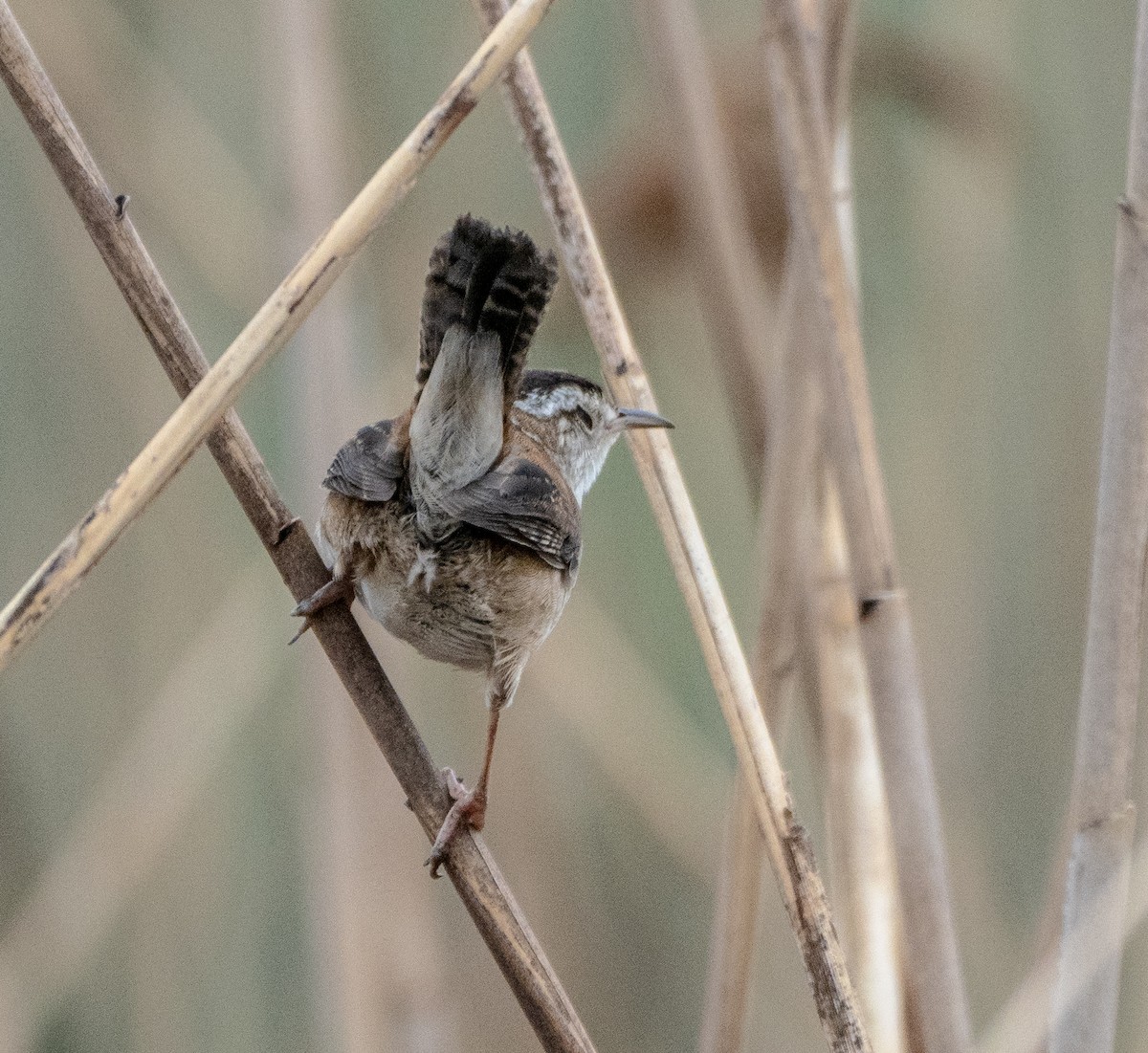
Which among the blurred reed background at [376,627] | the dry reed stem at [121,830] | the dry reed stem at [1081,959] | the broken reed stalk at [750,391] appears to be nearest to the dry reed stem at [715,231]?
the broken reed stalk at [750,391]

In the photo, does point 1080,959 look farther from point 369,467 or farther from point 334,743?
point 334,743

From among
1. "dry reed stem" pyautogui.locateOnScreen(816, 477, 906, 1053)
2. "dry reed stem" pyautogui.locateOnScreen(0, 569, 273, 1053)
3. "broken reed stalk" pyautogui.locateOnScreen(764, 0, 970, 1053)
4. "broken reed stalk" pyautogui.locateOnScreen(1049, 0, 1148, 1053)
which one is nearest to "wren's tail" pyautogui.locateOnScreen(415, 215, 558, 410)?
"broken reed stalk" pyautogui.locateOnScreen(764, 0, 970, 1053)

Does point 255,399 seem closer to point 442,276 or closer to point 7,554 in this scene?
point 7,554

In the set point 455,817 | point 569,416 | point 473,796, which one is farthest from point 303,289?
point 569,416

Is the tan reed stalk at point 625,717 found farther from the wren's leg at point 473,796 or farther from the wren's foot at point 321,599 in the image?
the wren's foot at point 321,599

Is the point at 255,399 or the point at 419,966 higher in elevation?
the point at 255,399

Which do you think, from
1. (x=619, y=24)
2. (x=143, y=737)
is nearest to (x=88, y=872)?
(x=143, y=737)

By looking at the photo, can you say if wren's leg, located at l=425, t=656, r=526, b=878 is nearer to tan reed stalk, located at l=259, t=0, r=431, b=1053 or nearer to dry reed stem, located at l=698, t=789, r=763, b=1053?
dry reed stem, located at l=698, t=789, r=763, b=1053
